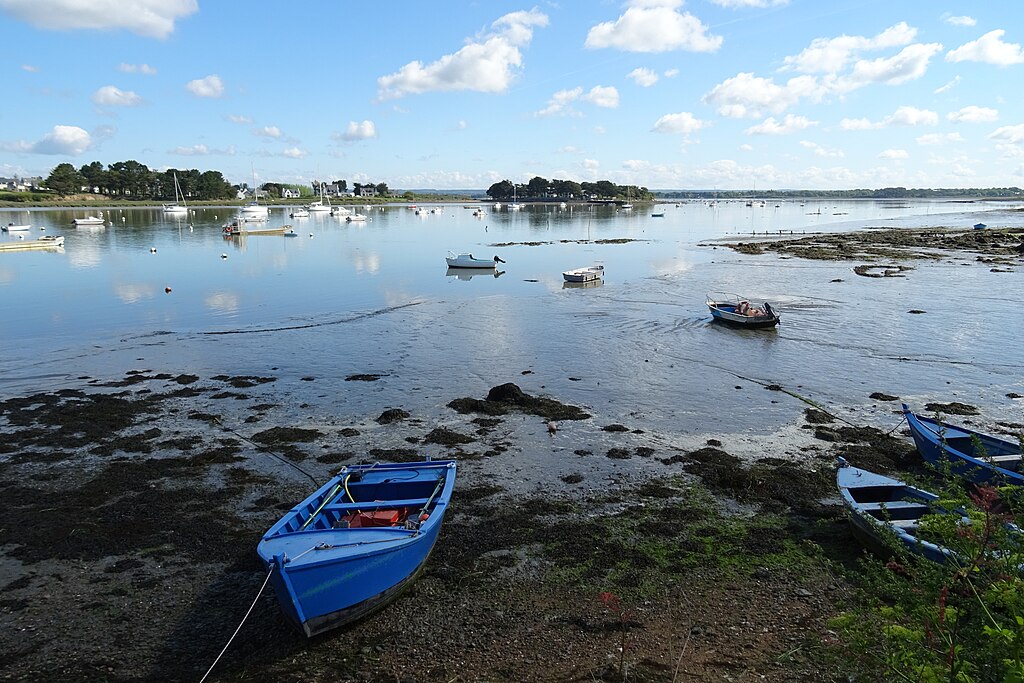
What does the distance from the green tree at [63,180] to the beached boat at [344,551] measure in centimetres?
18162

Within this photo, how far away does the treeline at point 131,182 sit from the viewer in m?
159

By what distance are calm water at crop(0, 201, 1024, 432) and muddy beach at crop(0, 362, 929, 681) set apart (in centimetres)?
291

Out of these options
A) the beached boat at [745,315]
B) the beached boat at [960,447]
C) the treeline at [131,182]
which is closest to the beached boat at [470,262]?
the beached boat at [745,315]

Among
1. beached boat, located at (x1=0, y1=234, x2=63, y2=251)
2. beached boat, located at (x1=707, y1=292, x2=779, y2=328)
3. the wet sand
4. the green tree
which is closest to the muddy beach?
the wet sand

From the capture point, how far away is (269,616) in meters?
9.62

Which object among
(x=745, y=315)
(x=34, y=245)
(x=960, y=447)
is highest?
(x=34, y=245)

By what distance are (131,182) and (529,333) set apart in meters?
178

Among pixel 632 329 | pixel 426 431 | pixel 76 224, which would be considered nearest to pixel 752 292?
pixel 632 329

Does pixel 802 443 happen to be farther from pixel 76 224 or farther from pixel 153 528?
pixel 76 224

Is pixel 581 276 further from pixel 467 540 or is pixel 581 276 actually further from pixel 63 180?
pixel 63 180

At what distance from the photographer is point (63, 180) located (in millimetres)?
156875

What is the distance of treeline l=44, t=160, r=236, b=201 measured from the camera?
15938 centimetres

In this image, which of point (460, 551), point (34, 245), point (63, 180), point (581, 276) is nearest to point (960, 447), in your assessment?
point (460, 551)

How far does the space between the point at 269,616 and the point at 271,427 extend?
8465 mm
